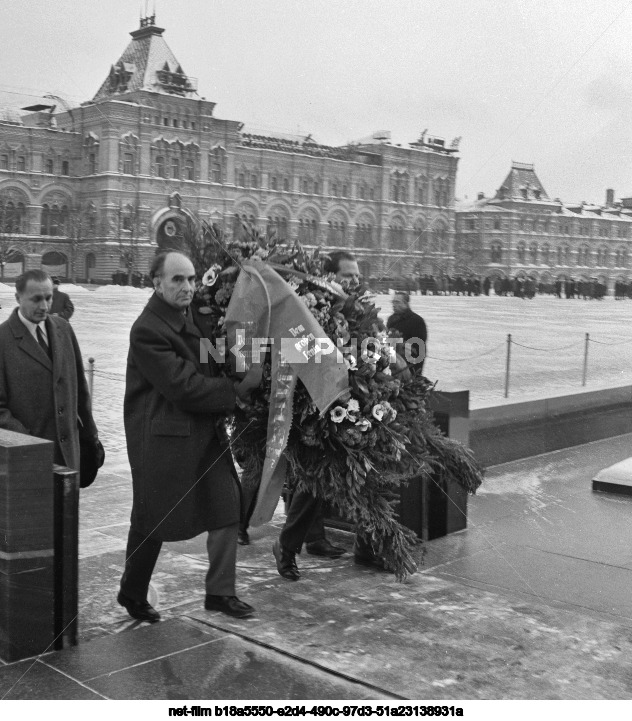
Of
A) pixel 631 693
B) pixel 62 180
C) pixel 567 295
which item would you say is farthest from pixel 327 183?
pixel 567 295

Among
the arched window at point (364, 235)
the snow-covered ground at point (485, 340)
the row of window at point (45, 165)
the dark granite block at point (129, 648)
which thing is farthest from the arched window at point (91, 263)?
the dark granite block at point (129, 648)

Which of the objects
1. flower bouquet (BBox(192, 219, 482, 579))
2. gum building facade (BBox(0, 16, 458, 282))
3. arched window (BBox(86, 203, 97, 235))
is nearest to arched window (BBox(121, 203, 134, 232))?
gum building facade (BBox(0, 16, 458, 282))

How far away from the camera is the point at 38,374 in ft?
13.2

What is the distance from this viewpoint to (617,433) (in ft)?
32.4

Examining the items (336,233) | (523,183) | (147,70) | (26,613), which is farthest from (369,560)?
(523,183)

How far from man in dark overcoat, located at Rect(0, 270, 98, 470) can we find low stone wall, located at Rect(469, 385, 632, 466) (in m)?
4.12

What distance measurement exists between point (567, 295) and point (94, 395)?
4953 mm

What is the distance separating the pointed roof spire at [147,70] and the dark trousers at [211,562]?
2.76 m

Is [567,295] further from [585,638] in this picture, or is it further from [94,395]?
[585,638]

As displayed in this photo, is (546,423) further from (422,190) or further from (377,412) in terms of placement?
(377,412)

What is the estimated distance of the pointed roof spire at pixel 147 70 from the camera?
546 cm

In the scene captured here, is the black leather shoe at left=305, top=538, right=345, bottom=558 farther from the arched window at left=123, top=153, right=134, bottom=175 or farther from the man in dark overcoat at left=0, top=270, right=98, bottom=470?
the arched window at left=123, top=153, right=134, bottom=175

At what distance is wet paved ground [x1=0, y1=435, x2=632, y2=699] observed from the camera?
320 cm

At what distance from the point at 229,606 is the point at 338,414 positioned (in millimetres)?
928
